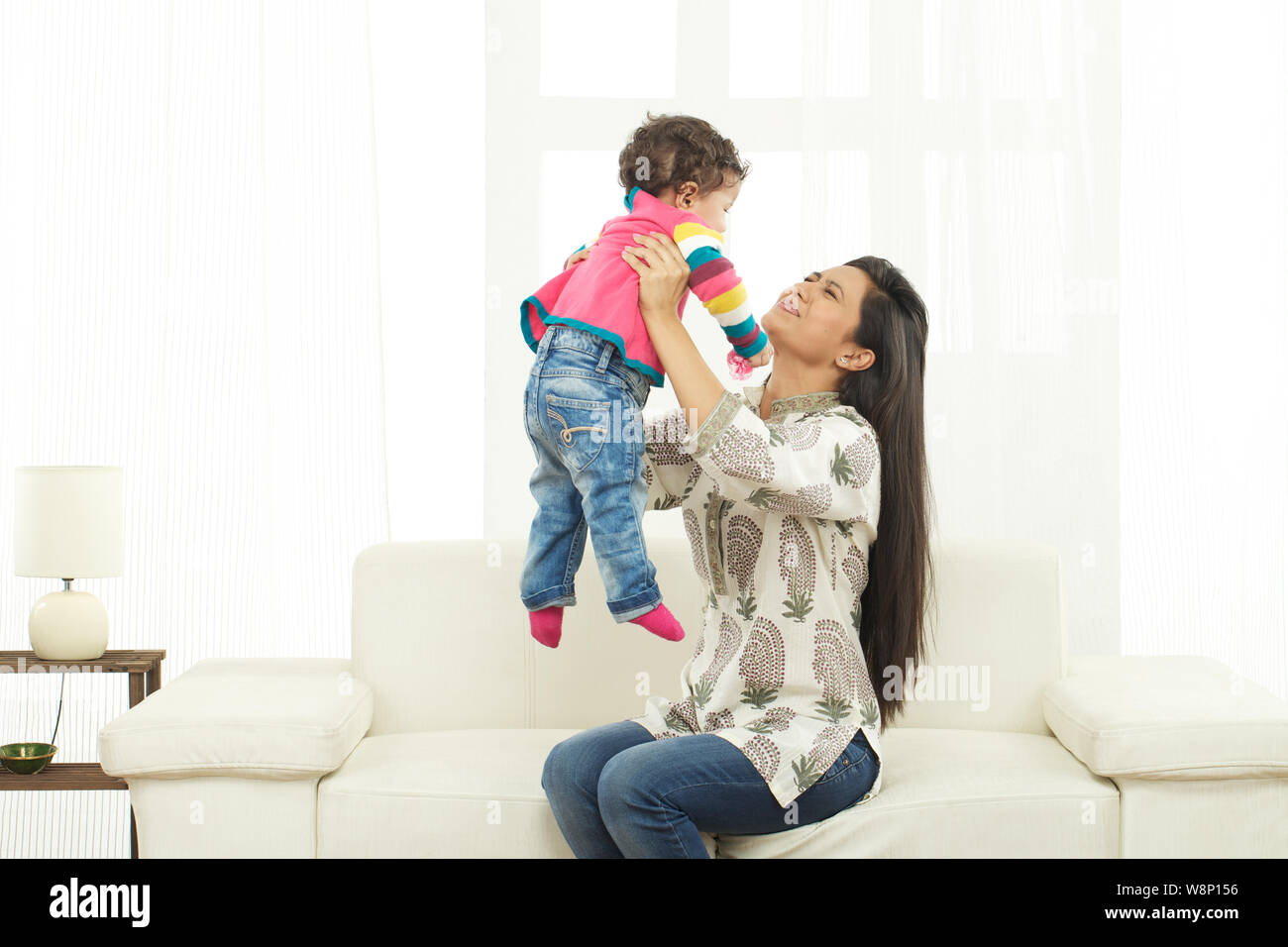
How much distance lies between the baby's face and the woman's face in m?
0.17

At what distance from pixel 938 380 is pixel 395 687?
1450 millimetres

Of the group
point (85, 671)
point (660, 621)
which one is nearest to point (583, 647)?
point (660, 621)

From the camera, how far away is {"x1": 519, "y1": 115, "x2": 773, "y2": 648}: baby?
1713mm

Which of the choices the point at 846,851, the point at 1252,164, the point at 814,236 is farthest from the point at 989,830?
the point at 1252,164

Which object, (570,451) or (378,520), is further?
(378,520)

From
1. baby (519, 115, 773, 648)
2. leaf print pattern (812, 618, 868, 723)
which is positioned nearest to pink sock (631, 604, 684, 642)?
baby (519, 115, 773, 648)

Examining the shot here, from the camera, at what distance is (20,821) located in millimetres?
2842

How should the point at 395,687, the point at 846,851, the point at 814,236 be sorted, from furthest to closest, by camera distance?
the point at 814,236 < the point at 395,687 < the point at 846,851

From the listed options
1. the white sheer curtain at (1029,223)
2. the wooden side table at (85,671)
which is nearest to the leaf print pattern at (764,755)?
the white sheer curtain at (1029,223)

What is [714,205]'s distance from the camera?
1.86 metres

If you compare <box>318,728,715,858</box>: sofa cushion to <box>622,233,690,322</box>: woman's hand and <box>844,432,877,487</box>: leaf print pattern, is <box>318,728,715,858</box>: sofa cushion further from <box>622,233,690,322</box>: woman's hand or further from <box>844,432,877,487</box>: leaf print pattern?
<box>622,233,690,322</box>: woman's hand

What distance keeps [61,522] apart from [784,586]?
60.4 inches

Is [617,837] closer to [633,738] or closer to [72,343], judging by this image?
[633,738]

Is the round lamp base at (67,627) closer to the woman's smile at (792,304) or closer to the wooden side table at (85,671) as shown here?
the wooden side table at (85,671)
